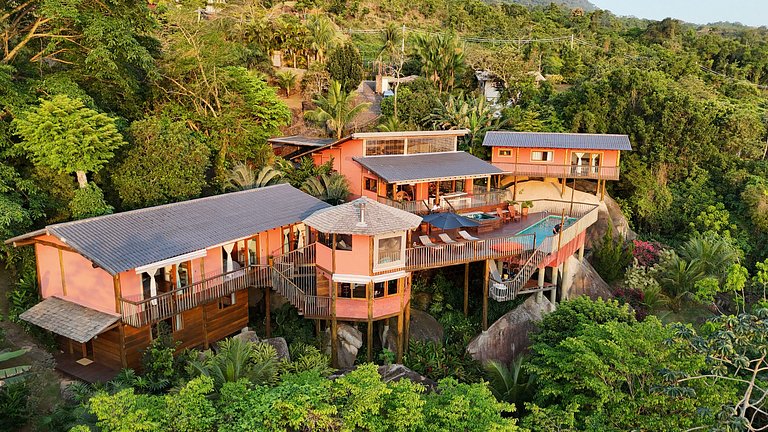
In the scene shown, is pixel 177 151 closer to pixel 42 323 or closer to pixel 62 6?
pixel 62 6

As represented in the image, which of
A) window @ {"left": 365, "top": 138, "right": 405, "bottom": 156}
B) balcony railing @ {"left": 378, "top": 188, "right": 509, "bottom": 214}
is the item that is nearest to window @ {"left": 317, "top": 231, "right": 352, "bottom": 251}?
balcony railing @ {"left": 378, "top": 188, "right": 509, "bottom": 214}

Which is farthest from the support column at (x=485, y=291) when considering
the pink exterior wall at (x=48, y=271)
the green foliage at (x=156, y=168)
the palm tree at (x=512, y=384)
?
the pink exterior wall at (x=48, y=271)

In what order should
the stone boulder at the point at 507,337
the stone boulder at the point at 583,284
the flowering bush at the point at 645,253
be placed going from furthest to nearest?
the flowering bush at the point at 645,253, the stone boulder at the point at 583,284, the stone boulder at the point at 507,337

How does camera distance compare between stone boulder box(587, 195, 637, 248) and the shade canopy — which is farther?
stone boulder box(587, 195, 637, 248)

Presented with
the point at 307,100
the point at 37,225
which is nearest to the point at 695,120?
the point at 307,100

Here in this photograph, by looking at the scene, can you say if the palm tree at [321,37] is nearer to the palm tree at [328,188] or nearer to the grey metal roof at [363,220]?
the palm tree at [328,188]

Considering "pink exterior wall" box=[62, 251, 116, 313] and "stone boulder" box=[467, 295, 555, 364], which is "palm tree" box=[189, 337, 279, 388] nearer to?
"pink exterior wall" box=[62, 251, 116, 313]
